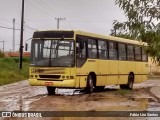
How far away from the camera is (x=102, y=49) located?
82.4 ft

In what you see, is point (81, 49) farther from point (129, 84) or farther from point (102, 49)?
point (129, 84)

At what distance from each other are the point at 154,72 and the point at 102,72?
110ft

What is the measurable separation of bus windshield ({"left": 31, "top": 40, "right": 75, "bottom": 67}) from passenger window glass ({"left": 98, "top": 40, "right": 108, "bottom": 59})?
288 cm

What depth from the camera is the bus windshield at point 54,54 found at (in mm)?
22172

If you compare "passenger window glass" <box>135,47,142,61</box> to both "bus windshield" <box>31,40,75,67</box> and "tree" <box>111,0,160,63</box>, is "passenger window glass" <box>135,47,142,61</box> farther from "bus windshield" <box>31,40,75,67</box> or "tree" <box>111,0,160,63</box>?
"tree" <box>111,0,160,63</box>

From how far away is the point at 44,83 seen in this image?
73.4 ft

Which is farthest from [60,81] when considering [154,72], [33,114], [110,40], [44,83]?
[154,72]

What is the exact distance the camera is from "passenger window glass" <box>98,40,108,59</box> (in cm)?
2484

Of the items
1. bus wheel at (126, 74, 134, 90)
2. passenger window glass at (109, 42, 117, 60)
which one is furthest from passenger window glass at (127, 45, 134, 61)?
passenger window glass at (109, 42, 117, 60)

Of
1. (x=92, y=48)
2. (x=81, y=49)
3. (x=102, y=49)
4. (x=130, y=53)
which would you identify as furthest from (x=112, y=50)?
(x=81, y=49)

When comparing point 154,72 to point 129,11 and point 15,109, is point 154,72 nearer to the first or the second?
point 15,109

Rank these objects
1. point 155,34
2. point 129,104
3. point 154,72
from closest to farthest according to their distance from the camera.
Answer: point 155,34 < point 129,104 < point 154,72

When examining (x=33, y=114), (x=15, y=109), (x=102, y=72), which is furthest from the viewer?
(x=102, y=72)

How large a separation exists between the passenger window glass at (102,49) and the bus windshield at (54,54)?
2881 millimetres
